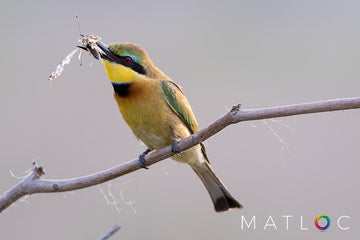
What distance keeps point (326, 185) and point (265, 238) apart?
511 millimetres

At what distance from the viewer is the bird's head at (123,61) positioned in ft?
6.74

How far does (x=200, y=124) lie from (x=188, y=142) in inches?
81.3

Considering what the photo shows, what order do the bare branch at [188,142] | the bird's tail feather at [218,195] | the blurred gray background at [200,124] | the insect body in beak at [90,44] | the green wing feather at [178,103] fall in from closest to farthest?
the bare branch at [188,142] < the insect body in beak at [90,44] < the green wing feather at [178,103] < the bird's tail feather at [218,195] < the blurred gray background at [200,124]

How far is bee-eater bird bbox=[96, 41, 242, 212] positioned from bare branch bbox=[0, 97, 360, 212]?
0.43 m

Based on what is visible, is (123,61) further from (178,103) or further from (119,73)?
(178,103)

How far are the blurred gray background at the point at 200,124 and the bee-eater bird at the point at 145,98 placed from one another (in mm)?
522

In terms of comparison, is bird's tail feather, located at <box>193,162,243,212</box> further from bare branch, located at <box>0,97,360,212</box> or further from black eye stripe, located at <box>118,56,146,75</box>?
bare branch, located at <box>0,97,360,212</box>

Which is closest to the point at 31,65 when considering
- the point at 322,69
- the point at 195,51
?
the point at 195,51

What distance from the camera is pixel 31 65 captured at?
15.0 feet

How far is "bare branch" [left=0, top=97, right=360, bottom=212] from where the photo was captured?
1.37 metres

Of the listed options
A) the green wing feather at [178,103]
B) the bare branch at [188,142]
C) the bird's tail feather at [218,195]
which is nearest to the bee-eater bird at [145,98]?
the green wing feather at [178,103]

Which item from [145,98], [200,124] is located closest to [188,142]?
[145,98]

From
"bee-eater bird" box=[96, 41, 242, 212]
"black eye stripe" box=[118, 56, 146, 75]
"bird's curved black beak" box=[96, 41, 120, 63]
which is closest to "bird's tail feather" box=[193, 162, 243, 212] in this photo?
"bee-eater bird" box=[96, 41, 242, 212]

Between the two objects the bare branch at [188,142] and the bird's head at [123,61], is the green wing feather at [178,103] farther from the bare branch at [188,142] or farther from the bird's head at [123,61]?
the bare branch at [188,142]
